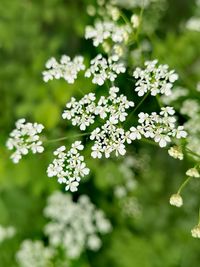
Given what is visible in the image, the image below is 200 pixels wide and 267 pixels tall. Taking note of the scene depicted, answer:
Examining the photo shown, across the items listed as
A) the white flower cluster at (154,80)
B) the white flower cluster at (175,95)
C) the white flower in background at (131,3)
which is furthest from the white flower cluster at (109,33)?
the white flower in background at (131,3)

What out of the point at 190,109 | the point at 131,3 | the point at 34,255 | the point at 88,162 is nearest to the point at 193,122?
the point at 190,109

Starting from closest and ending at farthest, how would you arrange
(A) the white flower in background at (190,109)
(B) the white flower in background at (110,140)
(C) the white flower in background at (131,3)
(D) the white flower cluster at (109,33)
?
(B) the white flower in background at (110,140) → (D) the white flower cluster at (109,33) → (A) the white flower in background at (190,109) → (C) the white flower in background at (131,3)

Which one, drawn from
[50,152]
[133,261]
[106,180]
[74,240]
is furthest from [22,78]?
[133,261]

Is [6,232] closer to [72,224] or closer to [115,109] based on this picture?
[72,224]

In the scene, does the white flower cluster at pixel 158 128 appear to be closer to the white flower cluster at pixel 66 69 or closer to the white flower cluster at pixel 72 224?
the white flower cluster at pixel 66 69

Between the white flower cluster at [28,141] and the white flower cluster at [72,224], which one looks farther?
the white flower cluster at [72,224]

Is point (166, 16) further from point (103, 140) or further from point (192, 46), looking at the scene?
point (103, 140)

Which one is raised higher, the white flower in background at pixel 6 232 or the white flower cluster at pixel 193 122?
the white flower in background at pixel 6 232
